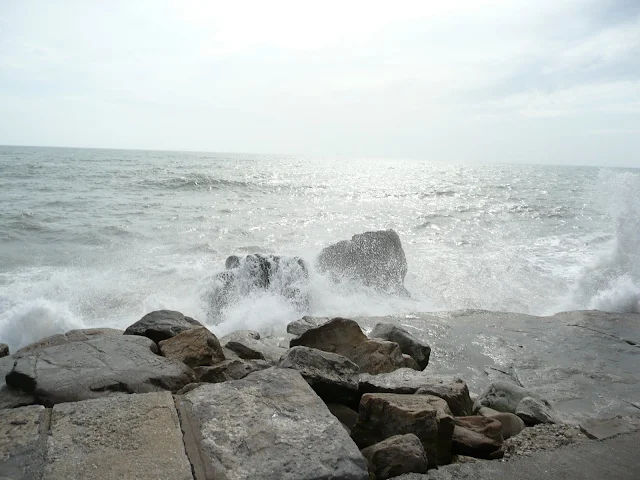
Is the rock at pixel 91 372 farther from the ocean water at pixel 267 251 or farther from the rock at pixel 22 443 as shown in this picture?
the ocean water at pixel 267 251

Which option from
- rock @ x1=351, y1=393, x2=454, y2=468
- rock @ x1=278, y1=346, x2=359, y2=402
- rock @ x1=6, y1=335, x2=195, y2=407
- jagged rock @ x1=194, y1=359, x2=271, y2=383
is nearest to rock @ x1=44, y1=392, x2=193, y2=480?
rock @ x1=6, y1=335, x2=195, y2=407

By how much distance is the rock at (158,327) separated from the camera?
3.99 m

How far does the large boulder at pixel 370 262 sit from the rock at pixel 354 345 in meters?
4.28

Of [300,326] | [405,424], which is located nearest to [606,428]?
[405,424]

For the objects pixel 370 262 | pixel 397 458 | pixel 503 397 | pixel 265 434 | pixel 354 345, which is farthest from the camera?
pixel 370 262

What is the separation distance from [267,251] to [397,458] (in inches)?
388

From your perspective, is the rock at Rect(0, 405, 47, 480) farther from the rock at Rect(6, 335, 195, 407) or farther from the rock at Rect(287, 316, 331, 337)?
the rock at Rect(287, 316, 331, 337)

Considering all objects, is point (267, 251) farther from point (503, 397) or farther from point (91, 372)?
point (91, 372)

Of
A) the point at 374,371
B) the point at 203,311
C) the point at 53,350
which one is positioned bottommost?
the point at 203,311

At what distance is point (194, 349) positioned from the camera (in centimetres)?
334

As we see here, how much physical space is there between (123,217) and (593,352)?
13804 millimetres

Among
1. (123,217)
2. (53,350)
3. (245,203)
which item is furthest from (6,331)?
(245,203)

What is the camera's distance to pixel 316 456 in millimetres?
1971

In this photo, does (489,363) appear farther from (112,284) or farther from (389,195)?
(389,195)
